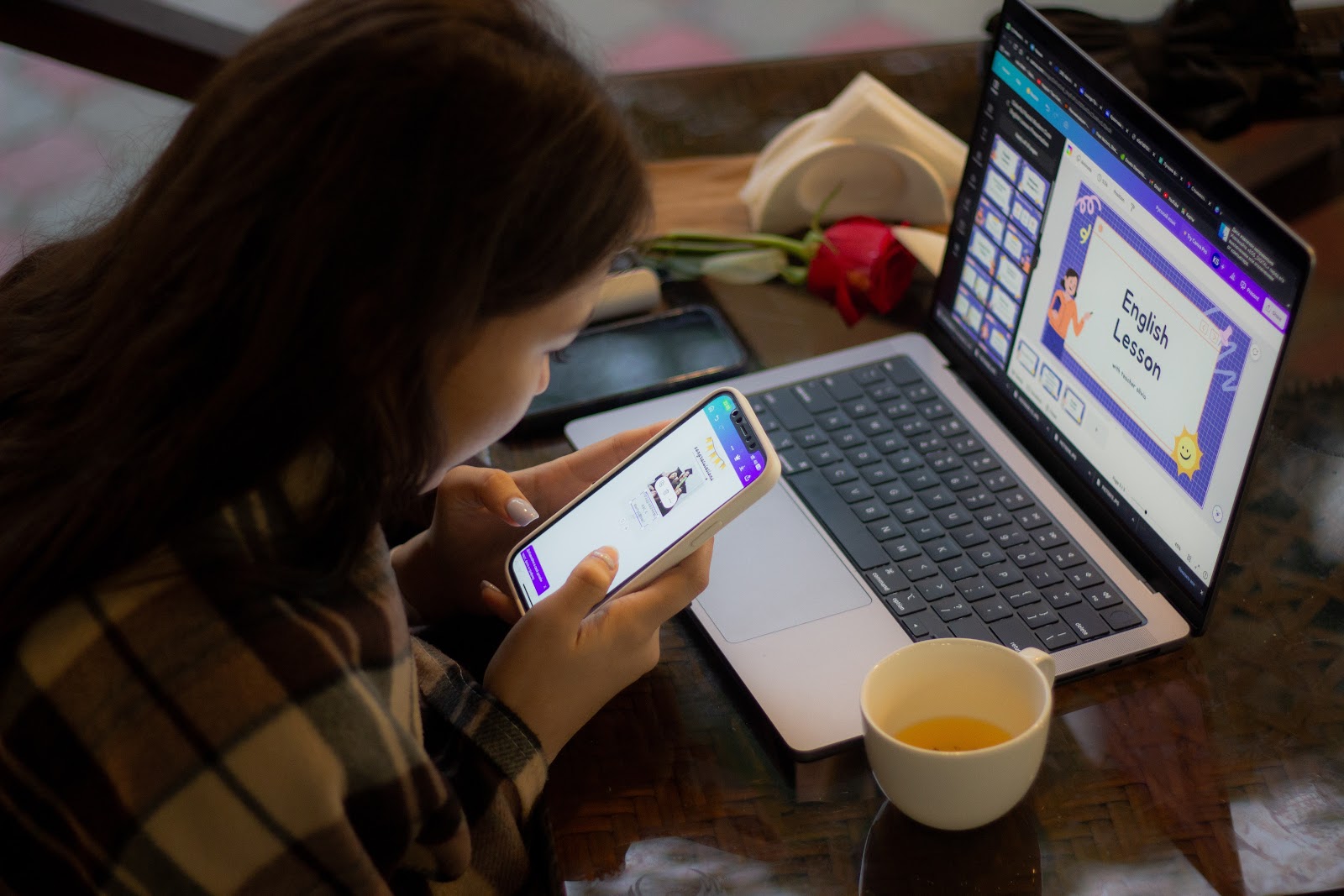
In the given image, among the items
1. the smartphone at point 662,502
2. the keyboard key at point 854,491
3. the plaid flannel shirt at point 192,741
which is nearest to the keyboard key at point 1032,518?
the keyboard key at point 854,491

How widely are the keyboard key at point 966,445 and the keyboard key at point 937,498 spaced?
0.14ft

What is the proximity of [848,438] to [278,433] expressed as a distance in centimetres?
46

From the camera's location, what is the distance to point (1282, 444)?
2.98 feet

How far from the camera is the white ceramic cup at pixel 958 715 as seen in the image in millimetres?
613

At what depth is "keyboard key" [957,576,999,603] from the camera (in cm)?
79

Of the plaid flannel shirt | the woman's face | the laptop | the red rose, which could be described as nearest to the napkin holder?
the red rose

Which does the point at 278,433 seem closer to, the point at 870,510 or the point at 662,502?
the point at 662,502

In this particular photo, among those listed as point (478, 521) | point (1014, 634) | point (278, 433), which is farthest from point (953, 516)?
point (278, 433)

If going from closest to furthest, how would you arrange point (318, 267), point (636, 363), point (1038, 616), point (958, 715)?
point (318, 267)
point (958, 715)
point (1038, 616)
point (636, 363)

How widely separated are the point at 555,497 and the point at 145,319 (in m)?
0.33

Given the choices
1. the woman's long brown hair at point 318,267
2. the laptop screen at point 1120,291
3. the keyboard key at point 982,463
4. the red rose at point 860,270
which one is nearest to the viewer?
the woman's long brown hair at point 318,267

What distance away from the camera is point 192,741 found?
59cm

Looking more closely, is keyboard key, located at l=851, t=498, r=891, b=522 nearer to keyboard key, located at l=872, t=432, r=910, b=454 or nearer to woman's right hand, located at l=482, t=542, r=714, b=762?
keyboard key, located at l=872, t=432, r=910, b=454

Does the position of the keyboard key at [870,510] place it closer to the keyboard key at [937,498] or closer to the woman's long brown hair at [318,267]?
the keyboard key at [937,498]
